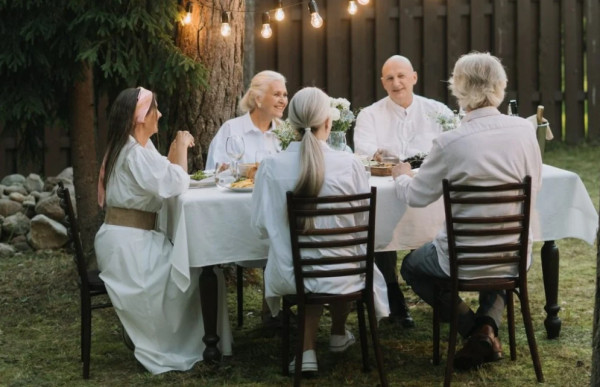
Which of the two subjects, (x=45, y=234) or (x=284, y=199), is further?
(x=45, y=234)

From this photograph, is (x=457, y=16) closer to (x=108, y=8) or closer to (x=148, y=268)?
(x=108, y=8)

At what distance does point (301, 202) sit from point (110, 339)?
1968 mm

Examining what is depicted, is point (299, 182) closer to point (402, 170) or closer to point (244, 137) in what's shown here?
point (402, 170)

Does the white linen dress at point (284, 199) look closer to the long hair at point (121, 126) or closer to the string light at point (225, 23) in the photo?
the long hair at point (121, 126)

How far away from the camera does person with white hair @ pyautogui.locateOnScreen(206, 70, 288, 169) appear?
6.85 m

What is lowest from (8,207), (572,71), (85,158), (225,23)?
(8,207)

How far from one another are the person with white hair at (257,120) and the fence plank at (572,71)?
6.23m

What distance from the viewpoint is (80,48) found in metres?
7.11

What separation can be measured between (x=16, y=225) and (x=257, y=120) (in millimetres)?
2963

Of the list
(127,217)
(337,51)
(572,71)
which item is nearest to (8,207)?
(127,217)

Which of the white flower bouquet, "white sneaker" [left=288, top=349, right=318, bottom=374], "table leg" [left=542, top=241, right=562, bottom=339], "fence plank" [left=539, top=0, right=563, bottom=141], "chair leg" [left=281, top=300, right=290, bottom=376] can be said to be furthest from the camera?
"fence plank" [left=539, top=0, right=563, bottom=141]

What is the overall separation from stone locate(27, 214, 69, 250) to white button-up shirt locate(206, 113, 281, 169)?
2.34 metres

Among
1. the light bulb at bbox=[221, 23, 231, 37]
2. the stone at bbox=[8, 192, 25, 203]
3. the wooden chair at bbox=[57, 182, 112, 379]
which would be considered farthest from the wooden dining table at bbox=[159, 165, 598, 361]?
the stone at bbox=[8, 192, 25, 203]

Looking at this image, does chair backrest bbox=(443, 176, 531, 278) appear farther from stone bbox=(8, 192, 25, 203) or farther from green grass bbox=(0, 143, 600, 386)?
stone bbox=(8, 192, 25, 203)
